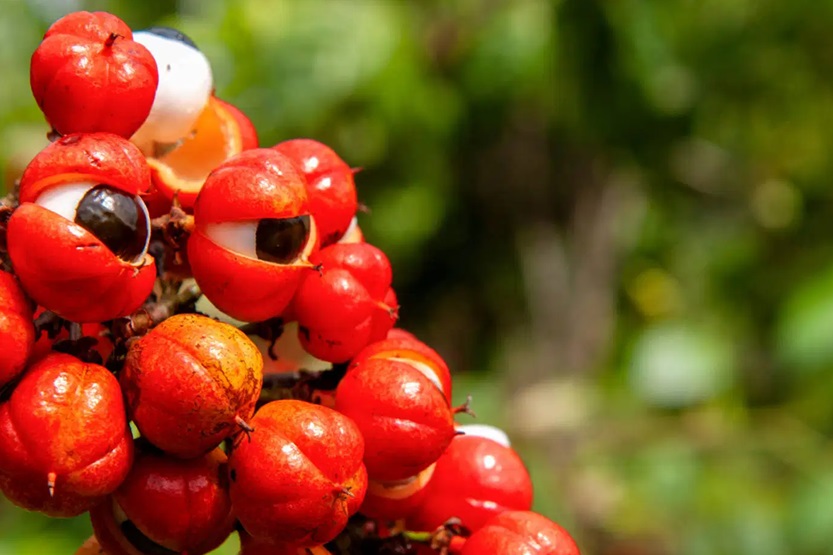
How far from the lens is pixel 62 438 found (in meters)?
1.15

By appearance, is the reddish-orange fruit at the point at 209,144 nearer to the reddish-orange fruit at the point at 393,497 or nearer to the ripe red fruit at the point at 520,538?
the reddish-orange fruit at the point at 393,497

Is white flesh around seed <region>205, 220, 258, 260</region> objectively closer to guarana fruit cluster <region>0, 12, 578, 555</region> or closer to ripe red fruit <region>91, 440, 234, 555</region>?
guarana fruit cluster <region>0, 12, 578, 555</region>

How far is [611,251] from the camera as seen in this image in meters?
6.34

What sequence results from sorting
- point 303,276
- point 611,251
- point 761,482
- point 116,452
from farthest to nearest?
point 611,251
point 761,482
point 303,276
point 116,452

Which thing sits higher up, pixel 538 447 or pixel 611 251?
pixel 611 251

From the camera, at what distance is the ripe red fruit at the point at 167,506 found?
→ 1.25 meters

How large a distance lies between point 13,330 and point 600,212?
216 inches

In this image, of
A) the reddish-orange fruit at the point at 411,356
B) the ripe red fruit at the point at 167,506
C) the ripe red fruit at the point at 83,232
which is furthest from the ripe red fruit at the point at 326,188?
the ripe red fruit at the point at 167,506

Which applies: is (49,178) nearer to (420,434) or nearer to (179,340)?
(179,340)

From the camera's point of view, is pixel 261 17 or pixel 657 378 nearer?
pixel 261 17

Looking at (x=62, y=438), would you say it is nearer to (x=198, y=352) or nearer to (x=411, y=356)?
(x=198, y=352)

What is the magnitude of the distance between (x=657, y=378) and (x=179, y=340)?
4.20m

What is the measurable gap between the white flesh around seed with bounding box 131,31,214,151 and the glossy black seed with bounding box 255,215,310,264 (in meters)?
0.36

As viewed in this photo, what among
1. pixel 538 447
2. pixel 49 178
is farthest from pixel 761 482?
pixel 49 178
